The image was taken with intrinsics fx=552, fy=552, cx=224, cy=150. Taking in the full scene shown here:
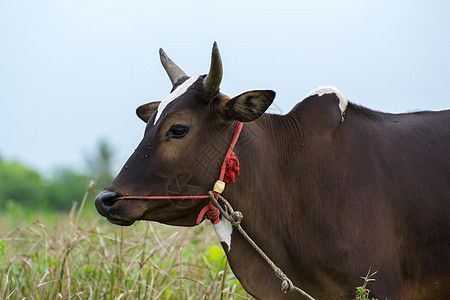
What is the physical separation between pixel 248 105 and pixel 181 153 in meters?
0.48

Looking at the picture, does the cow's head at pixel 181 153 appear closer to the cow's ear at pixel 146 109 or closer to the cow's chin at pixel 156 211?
the cow's chin at pixel 156 211

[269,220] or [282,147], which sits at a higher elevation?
[282,147]

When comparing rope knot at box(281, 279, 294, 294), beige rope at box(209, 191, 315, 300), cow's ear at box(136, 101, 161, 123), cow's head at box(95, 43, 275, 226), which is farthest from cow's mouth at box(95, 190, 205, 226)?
cow's ear at box(136, 101, 161, 123)

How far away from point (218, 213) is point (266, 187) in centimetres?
34

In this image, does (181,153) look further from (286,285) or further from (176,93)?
(286,285)

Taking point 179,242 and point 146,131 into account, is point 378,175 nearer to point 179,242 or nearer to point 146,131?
point 146,131

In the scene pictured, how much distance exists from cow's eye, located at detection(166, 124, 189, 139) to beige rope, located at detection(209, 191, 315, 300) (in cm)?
38

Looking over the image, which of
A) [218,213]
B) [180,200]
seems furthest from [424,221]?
[180,200]

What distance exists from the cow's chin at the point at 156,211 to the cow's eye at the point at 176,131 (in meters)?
0.39

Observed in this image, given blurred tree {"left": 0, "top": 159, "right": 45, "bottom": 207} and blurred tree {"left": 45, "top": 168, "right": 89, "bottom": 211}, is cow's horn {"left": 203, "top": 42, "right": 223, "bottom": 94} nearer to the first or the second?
blurred tree {"left": 45, "top": 168, "right": 89, "bottom": 211}

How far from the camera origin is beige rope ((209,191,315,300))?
319 cm

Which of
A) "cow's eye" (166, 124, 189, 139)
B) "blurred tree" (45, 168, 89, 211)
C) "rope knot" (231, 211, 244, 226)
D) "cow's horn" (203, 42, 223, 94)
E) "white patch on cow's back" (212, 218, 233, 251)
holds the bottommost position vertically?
"blurred tree" (45, 168, 89, 211)

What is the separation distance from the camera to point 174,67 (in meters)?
3.91

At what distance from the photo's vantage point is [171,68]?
12.8 feet
